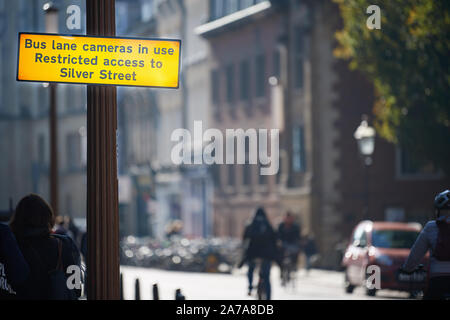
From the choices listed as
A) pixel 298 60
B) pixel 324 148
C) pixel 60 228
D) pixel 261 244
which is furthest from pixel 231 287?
pixel 298 60

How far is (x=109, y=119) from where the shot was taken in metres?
8.30

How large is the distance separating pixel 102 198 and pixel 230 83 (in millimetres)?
47079

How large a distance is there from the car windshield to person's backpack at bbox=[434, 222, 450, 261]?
15.5 metres

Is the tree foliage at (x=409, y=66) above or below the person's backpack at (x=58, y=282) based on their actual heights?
above

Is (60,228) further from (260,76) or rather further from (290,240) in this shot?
(260,76)

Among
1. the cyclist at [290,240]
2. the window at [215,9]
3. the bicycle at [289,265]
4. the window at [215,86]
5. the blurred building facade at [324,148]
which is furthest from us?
the window at [215,86]

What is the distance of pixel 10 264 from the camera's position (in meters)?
8.24

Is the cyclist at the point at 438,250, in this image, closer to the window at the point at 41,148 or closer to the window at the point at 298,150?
the window at the point at 298,150

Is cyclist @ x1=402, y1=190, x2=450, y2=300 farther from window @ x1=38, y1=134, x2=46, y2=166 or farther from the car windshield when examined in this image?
window @ x1=38, y1=134, x2=46, y2=166

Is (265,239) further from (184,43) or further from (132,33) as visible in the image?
(132,33)

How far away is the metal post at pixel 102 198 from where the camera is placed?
325 inches

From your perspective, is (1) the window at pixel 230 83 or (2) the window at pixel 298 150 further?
(1) the window at pixel 230 83

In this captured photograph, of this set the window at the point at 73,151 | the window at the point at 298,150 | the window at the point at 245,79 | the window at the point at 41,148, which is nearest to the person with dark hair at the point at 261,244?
the window at the point at 298,150

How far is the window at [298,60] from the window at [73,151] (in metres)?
34.7
